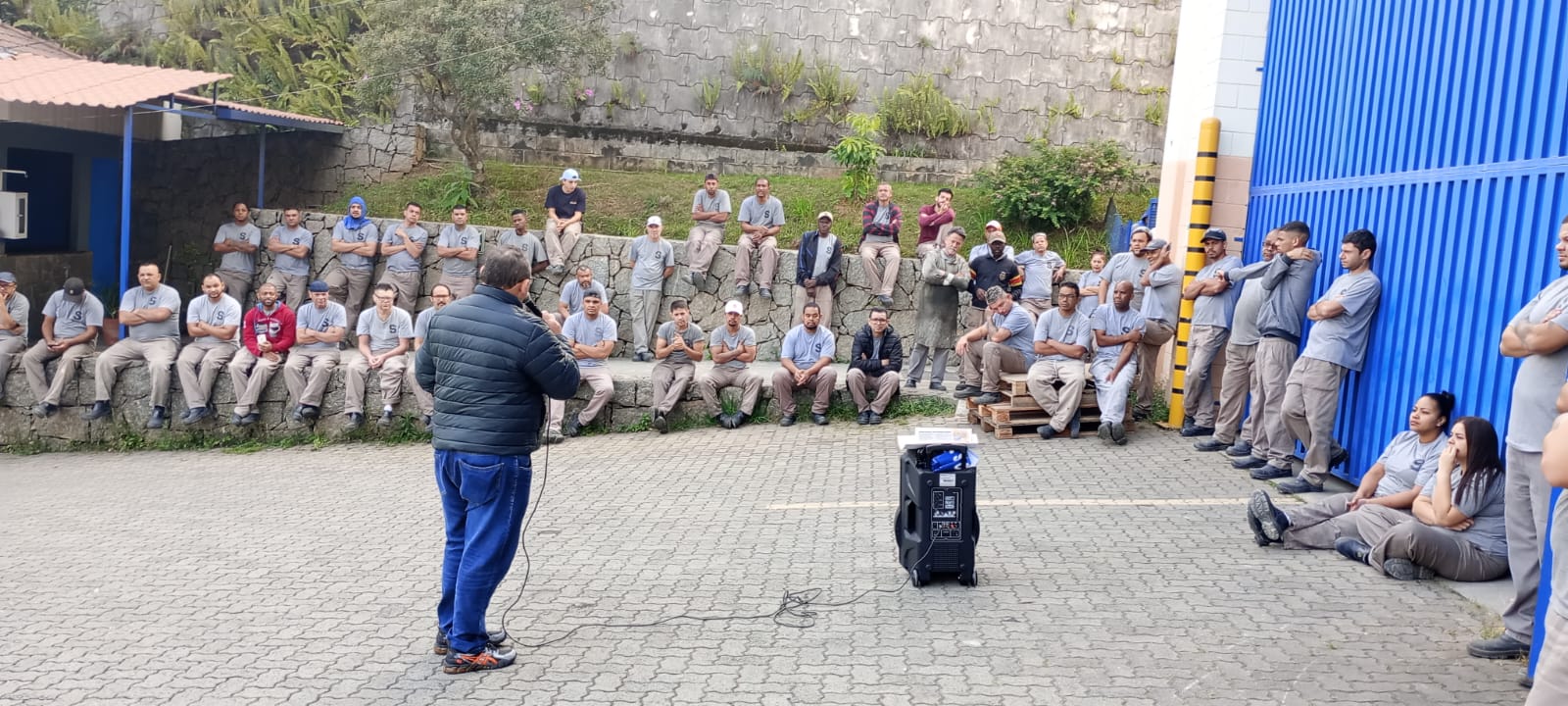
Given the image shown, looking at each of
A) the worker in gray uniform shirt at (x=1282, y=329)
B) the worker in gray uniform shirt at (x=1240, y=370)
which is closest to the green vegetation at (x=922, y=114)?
the worker in gray uniform shirt at (x=1240, y=370)

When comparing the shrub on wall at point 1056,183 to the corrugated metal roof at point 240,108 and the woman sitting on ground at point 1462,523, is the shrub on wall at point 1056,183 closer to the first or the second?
the corrugated metal roof at point 240,108

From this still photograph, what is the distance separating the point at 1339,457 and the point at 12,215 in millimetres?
14817

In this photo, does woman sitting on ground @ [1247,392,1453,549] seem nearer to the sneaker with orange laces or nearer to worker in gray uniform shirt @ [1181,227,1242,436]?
worker in gray uniform shirt @ [1181,227,1242,436]

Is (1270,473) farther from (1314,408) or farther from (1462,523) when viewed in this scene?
(1462,523)

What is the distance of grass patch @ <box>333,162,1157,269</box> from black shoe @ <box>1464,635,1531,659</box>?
1063 centimetres

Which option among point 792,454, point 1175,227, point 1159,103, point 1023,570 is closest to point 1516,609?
point 1023,570

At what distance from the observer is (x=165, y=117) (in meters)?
18.8

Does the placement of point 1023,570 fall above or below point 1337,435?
below

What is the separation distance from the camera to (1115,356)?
10.9 metres

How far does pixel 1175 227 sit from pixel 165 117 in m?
15.5

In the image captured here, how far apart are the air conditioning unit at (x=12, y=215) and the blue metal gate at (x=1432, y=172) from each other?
46.7 feet

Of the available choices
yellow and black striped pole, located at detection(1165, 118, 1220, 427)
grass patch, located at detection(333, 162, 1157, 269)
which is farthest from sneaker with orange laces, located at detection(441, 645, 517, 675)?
grass patch, located at detection(333, 162, 1157, 269)

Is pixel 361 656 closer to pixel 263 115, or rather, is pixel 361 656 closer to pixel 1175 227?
pixel 1175 227

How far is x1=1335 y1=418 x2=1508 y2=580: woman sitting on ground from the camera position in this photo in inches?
252
